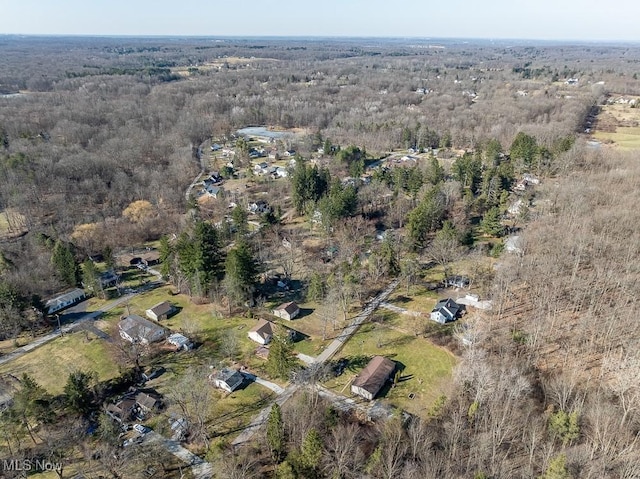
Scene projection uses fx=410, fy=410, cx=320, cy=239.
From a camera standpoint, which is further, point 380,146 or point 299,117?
point 299,117

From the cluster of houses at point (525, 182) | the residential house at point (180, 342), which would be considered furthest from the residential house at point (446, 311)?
the cluster of houses at point (525, 182)

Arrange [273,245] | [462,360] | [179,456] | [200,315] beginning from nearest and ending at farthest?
[179,456], [462,360], [200,315], [273,245]

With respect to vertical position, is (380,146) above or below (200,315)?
above

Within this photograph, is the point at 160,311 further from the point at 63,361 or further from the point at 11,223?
the point at 11,223

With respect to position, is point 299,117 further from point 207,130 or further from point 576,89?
point 576,89

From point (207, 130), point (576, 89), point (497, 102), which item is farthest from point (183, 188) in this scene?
point (576, 89)

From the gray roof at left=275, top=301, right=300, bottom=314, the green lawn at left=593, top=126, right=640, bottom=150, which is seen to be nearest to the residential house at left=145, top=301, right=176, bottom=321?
the gray roof at left=275, top=301, right=300, bottom=314

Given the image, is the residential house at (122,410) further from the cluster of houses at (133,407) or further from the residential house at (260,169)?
the residential house at (260,169)
